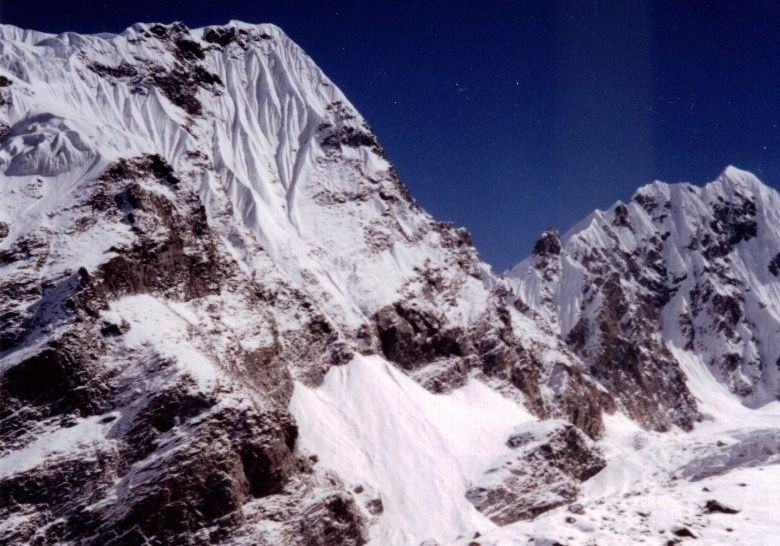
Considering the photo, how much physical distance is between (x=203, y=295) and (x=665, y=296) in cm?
14401

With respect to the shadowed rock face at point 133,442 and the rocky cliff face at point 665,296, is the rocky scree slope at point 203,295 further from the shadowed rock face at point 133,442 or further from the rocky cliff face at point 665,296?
the rocky cliff face at point 665,296

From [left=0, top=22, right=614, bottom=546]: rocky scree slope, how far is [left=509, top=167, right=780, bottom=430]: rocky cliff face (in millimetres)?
32915

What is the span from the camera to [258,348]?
62.3 meters

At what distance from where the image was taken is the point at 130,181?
206ft

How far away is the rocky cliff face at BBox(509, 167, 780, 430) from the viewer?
141500 millimetres

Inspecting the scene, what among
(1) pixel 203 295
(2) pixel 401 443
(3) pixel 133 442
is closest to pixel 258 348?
(1) pixel 203 295

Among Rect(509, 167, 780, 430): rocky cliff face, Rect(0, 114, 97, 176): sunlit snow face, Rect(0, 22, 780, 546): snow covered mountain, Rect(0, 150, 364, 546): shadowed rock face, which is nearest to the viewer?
Rect(0, 150, 364, 546): shadowed rock face

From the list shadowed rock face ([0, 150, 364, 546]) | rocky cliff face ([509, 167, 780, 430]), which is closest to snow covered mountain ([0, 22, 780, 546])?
shadowed rock face ([0, 150, 364, 546])

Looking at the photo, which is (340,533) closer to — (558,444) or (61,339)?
(61,339)

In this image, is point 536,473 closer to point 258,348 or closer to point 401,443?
point 401,443

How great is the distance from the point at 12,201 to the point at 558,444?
53769mm

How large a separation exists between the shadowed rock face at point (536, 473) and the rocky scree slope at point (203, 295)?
1.93 feet

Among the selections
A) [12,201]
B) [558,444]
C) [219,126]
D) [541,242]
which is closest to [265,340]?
[12,201]

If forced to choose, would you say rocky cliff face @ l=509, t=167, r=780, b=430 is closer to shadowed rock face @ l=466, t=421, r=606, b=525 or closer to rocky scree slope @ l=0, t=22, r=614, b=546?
rocky scree slope @ l=0, t=22, r=614, b=546
